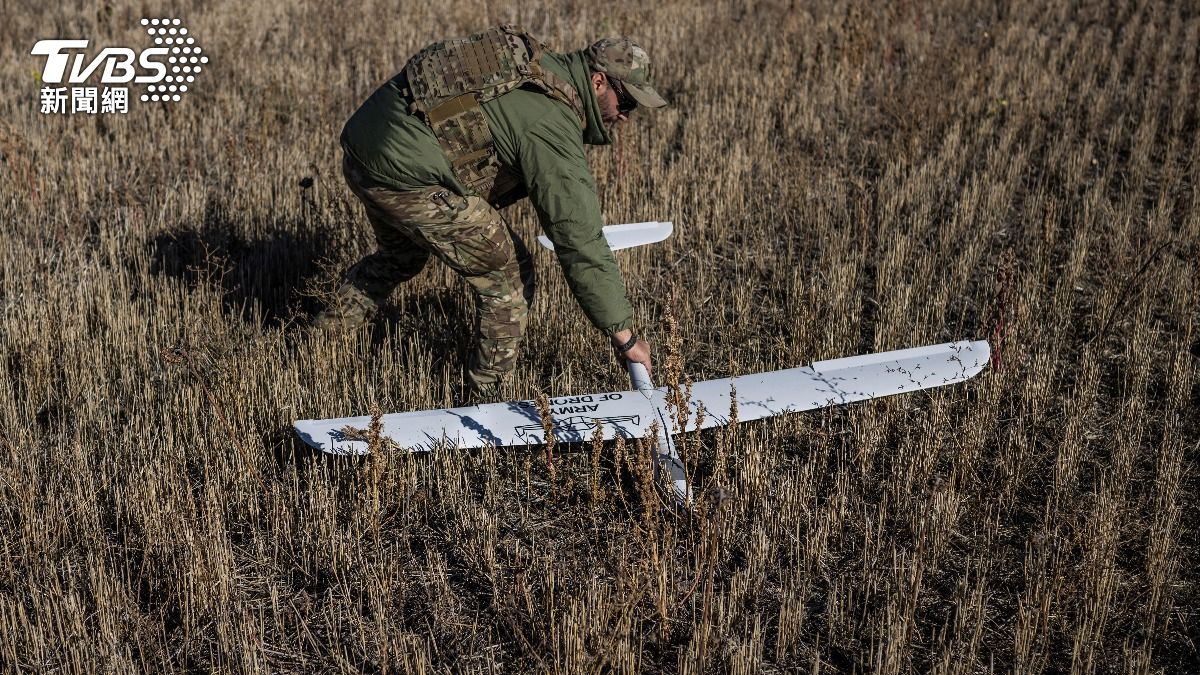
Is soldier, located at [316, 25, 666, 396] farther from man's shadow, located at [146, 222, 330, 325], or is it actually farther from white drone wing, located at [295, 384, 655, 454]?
man's shadow, located at [146, 222, 330, 325]

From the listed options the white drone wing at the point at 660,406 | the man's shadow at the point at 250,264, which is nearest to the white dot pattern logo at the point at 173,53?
the man's shadow at the point at 250,264

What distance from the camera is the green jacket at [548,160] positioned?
3633 mm

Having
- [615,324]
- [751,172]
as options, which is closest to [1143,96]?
[751,172]

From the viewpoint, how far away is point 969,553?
3625mm

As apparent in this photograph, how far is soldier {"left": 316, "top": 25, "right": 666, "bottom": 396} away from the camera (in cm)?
366

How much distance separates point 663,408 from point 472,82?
1.51 meters

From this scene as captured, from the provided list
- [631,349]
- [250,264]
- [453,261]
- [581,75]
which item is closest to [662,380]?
[631,349]

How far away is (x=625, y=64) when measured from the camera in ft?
12.4

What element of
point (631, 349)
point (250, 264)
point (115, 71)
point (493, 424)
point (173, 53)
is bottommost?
point (493, 424)

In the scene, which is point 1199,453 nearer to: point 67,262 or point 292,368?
point 292,368

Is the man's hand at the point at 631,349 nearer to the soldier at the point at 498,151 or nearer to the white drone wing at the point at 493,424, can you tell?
the soldier at the point at 498,151

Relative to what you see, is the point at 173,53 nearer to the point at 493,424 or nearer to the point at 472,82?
the point at 472,82

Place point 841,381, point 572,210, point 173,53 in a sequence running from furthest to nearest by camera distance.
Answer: point 173,53
point 841,381
point 572,210

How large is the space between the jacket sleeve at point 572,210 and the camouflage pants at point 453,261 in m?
0.46
